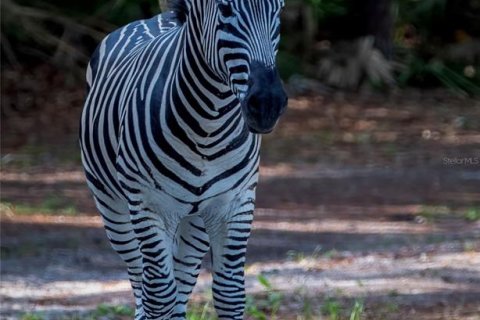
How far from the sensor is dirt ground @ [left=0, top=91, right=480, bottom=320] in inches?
267

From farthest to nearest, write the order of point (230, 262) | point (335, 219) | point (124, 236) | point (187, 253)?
point (335, 219) < point (124, 236) < point (187, 253) < point (230, 262)

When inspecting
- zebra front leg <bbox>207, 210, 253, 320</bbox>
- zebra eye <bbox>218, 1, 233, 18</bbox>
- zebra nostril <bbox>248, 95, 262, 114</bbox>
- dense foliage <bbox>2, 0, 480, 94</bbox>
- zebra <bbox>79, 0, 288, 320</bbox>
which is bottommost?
dense foliage <bbox>2, 0, 480, 94</bbox>

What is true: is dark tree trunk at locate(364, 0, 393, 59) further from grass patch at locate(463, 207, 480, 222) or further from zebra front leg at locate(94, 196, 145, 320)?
zebra front leg at locate(94, 196, 145, 320)

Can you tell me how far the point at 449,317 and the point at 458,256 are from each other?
5.69 feet

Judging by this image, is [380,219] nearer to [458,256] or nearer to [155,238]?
[458,256]

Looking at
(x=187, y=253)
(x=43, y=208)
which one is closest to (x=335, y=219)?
(x=43, y=208)

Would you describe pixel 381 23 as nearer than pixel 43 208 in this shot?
No

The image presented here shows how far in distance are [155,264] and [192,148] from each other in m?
0.53

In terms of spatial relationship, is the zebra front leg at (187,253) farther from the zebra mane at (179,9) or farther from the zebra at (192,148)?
the zebra mane at (179,9)

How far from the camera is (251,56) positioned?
347cm

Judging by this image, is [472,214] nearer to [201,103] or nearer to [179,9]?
[179,9]

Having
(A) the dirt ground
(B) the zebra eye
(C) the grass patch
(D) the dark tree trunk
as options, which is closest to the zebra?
(B) the zebra eye

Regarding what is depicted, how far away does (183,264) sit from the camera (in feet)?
15.3

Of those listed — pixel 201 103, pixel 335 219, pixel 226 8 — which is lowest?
pixel 335 219
